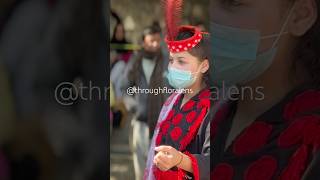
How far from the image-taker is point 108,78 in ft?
11.8

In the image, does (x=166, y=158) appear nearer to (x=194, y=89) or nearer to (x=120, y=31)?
(x=194, y=89)

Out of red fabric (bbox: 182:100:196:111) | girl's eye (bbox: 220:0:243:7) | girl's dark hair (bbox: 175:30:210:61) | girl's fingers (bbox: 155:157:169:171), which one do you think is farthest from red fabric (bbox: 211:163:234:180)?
girl's eye (bbox: 220:0:243:7)

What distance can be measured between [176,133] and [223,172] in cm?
45

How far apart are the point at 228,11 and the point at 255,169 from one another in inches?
44.1

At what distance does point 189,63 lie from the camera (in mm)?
3516

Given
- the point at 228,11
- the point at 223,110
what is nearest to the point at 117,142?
the point at 223,110

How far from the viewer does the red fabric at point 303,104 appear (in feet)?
11.9

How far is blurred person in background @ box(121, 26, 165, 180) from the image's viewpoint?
3549 mm

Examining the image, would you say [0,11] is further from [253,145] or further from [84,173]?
[253,145]

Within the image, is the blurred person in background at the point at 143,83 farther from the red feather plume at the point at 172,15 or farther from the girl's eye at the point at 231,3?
the girl's eye at the point at 231,3

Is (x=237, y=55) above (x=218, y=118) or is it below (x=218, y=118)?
above

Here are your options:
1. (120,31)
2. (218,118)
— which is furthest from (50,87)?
(218,118)

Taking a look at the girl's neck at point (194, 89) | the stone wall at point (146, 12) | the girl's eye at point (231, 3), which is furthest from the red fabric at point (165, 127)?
the girl's eye at point (231, 3)

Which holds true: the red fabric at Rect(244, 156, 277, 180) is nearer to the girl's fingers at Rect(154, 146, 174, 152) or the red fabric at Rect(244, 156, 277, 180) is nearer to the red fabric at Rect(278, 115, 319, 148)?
the red fabric at Rect(278, 115, 319, 148)
